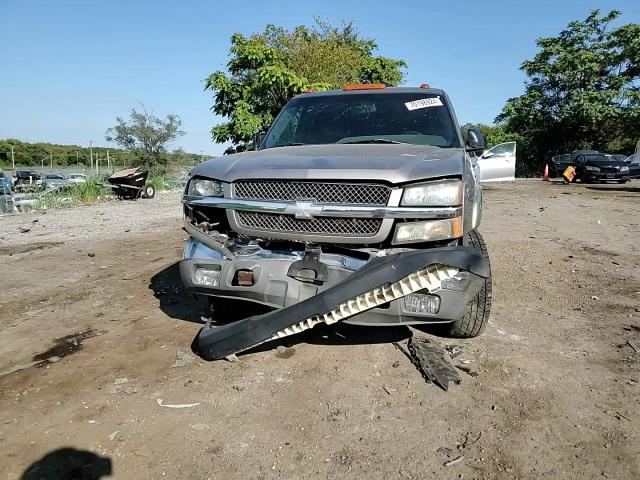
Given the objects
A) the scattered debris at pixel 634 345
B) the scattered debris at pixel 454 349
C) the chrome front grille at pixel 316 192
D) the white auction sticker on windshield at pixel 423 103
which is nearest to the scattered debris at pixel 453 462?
the scattered debris at pixel 454 349

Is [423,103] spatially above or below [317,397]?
above

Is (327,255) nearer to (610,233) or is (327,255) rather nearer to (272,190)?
(272,190)

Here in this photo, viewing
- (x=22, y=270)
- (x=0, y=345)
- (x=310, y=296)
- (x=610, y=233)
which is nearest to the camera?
(x=310, y=296)

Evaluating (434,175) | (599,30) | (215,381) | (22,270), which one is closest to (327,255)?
(434,175)

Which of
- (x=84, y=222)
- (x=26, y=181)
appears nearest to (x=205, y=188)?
(x=84, y=222)

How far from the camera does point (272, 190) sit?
9.78 ft

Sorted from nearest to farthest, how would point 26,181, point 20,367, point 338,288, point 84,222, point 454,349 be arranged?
point 338,288, point 20,367, point 454,349, point 84,222, point 26,181

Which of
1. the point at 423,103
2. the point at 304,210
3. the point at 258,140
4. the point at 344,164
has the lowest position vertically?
the point at 304,210

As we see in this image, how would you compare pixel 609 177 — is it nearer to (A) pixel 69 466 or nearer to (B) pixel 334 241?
(B) pixel 334 241

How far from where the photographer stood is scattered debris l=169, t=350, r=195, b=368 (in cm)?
315

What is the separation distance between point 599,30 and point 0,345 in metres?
43.5

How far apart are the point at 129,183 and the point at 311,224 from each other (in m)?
15.5

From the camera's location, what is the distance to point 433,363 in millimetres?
3045

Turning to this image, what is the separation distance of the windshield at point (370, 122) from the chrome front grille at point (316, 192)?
1.05 meters
